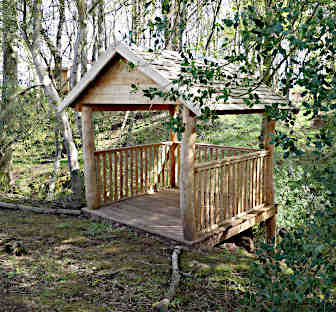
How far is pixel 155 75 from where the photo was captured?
5.24 m

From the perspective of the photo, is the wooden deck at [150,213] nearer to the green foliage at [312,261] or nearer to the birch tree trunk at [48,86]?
the birch tree trunk at [48,86]

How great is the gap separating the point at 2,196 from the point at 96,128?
4.56 metres

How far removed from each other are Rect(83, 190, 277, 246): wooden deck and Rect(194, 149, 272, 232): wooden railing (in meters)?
0.15

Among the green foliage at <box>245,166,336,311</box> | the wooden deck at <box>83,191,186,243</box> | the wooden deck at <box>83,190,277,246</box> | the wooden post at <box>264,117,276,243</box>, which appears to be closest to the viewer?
the green foliage at <box>245,166,336,311</box>

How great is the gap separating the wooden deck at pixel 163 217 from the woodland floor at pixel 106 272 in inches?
7.3

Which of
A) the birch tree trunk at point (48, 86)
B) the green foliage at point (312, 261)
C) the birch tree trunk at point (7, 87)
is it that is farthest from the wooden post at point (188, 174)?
the birch tree trunk at point (7, 87)

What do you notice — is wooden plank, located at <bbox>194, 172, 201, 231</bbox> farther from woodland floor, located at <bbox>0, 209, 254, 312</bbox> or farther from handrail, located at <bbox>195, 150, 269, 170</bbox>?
woodland floor, located at <bbox>0, 209, 254, 312</bbox>

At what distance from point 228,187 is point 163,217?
135 centimetres

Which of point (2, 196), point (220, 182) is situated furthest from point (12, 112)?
→ point (220, 182)

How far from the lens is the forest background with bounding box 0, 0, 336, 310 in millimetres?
2246

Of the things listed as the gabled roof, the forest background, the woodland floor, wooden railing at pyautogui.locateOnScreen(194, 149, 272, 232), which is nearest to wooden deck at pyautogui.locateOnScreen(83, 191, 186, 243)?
the woodland floor

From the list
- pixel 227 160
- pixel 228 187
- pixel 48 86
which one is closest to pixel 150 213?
pixel 228 187

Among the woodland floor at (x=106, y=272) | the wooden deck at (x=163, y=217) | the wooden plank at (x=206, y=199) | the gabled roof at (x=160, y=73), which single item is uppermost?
the gabled roof at (x=160, y=73)

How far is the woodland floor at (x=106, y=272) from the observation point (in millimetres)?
3785
